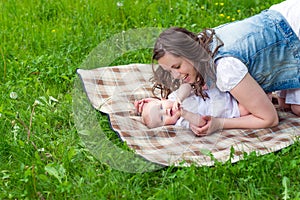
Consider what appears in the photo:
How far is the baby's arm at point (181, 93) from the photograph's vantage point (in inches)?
131

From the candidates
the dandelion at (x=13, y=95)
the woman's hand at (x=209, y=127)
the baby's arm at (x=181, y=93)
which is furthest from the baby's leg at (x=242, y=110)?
the dandelion at (x=13, y=95)

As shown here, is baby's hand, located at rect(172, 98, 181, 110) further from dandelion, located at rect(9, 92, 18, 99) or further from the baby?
dandelion, located at rect(9, 92, 18, 99)

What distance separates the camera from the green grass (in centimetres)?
268

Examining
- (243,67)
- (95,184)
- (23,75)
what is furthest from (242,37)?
(23,75)

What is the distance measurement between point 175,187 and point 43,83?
1.47m

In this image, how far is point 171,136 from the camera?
320 centimetres

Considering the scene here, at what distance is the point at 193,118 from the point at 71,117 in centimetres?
68

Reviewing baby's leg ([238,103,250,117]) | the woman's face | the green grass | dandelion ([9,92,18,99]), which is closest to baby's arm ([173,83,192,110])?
the woman's face

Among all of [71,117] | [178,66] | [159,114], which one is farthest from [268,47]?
[71,117]

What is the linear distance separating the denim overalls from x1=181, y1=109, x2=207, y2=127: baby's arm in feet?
1.18

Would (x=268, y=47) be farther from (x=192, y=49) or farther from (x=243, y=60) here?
(x=192, y=49)

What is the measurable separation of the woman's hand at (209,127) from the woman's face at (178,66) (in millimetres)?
235

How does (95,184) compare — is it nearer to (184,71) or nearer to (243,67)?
(184,71)

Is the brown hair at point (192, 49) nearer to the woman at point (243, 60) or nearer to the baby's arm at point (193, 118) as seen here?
the woman at point (243, 60)
